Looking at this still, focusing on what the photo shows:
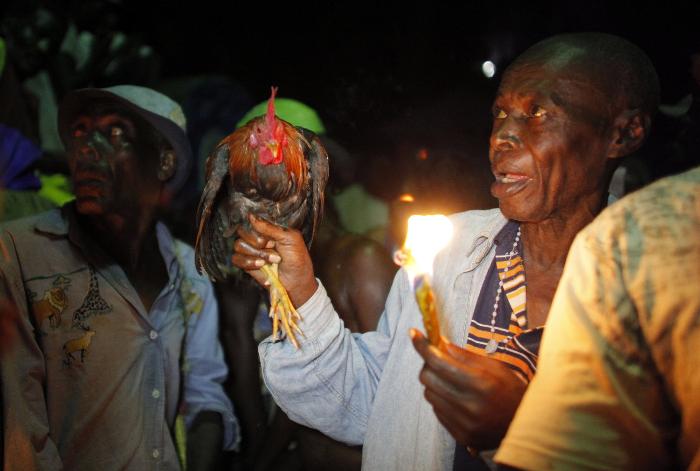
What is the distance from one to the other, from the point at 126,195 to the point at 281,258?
4.73 ft

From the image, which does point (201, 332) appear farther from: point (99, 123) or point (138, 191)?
point (99, 123)

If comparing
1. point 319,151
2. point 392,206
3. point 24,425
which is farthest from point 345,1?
point 24,425

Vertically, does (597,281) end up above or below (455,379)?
above

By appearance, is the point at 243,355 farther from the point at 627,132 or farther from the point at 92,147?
the point at 627,132

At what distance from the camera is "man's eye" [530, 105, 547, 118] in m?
1.94

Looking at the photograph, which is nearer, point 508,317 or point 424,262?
point 424,262

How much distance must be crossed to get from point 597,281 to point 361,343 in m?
1.33

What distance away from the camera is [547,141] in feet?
6.28

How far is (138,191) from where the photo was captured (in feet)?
9.85

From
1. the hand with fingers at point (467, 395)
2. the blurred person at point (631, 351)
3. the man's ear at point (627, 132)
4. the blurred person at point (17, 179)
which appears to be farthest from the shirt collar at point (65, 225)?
the man's ear at point (627, 132)

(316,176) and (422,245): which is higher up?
(316,176)

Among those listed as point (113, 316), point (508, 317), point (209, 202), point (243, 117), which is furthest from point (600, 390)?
point (243, 117)

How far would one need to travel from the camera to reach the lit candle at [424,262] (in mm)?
1230

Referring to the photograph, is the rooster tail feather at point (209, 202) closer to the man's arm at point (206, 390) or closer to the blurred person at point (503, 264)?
the blurred person at point (503, 264)
